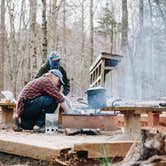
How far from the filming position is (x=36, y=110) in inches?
232

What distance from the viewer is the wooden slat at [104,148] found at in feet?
12.1

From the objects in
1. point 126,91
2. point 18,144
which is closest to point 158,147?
point 18,144

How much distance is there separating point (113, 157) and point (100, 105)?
5.20 ft

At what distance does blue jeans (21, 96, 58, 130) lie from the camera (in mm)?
5836

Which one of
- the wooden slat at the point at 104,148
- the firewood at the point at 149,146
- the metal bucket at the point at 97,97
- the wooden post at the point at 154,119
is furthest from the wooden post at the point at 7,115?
the firewood at the point at 149,146

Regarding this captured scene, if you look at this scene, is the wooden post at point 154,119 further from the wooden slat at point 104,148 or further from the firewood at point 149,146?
the firewood at point 149,146

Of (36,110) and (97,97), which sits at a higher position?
(97,97)

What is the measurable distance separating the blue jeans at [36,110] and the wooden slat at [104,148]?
216 centimetres

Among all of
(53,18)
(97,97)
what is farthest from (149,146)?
(53,18)

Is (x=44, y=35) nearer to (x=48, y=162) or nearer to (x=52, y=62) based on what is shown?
(x=52, y=62)

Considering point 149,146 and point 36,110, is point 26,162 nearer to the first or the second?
point 36,110

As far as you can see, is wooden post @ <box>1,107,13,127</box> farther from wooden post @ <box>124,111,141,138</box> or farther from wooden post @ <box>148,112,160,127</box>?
wooden post @ <box>148,112,160,127</box>

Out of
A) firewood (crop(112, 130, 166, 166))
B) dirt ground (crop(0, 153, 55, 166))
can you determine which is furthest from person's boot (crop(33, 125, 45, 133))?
firewood (crop(112, 130, 166, 166))

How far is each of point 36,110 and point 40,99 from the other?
0.18 m
